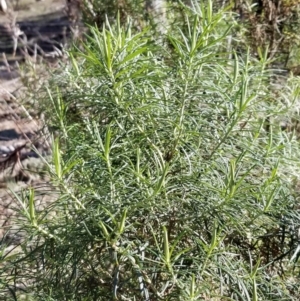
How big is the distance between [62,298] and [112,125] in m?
0.53

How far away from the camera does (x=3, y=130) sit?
680 centimetres

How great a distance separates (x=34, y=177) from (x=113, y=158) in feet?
12.4

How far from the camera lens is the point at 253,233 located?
Answer: 1864 mm

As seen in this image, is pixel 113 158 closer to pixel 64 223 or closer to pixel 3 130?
pixel 64 223


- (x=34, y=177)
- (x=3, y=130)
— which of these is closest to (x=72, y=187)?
(x=34, y=177)

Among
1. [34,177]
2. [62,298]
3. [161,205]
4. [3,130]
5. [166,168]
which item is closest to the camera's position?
[166,168]

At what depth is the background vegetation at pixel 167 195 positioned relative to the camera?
5.53 ft

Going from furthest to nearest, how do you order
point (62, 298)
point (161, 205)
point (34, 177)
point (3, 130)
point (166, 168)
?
point (3, 130), point (34, 177), point (62, 298), point (161, 205), point (166, 168)

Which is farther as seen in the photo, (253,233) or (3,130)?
(3,130)

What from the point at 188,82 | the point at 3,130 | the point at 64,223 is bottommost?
the point at 3,130

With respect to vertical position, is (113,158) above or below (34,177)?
above

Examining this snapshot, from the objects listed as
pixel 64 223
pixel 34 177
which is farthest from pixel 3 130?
pixel 64 223

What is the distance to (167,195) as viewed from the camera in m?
1.75

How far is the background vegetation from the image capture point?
1686mm
